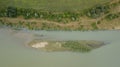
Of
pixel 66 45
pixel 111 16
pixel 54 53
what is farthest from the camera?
pixel 111 16

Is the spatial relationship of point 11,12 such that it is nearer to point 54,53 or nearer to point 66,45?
point 54,53

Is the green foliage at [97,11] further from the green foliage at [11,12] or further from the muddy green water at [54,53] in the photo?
the green foliage at [11,12]

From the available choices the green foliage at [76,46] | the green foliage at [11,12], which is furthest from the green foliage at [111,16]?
the green foliage at [11,12]

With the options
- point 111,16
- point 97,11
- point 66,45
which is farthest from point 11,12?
point 111,16

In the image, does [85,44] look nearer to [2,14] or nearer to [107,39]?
[107,39]

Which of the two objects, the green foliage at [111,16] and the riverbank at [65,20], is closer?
the riverbank at [65,20]

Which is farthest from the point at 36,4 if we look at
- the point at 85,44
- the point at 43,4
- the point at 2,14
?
the point at 85,44

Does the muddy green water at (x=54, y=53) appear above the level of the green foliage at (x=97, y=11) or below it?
below

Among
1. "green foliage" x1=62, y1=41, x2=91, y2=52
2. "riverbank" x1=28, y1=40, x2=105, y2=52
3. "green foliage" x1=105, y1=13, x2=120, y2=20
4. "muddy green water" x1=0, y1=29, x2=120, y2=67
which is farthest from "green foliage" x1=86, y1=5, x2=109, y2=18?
"green foliage" x1=62, y1=41, x2=91, y2=52

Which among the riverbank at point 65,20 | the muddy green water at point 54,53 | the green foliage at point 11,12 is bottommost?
the muddy green water at point 54,53
